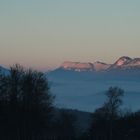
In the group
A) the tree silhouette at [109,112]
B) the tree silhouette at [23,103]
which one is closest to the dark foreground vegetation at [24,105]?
the tree silhouette at [23,103]

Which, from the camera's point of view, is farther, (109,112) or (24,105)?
(109,112)

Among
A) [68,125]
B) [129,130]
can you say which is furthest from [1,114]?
[68,125]

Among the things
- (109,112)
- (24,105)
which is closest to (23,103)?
(24,105)

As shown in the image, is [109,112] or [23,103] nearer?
[23,103]

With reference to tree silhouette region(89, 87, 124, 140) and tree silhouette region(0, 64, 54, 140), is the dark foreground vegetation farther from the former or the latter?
tree silhouette region(89, 87, 124, 140)

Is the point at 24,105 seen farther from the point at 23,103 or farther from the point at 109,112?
the point at 109,112

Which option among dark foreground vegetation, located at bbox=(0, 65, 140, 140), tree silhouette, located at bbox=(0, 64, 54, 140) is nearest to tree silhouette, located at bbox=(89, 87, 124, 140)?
dark foreground vegetation, located at bbox=(0, 65, 140, 140)

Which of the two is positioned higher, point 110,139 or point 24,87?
point 24,87

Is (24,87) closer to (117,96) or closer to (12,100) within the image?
(12,100)

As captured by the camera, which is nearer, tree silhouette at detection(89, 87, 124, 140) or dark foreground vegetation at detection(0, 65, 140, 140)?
dark foreground vegetation at detection(0, 65, 140, 140)

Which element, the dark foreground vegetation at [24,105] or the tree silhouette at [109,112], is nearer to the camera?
the dark foreground vegetation at [24,105]

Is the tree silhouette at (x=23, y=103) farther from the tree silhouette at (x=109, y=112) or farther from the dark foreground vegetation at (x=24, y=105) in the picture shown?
the tree silhouette at (x=109, y=112)

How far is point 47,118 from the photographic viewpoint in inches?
3760

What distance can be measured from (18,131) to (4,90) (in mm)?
8521
